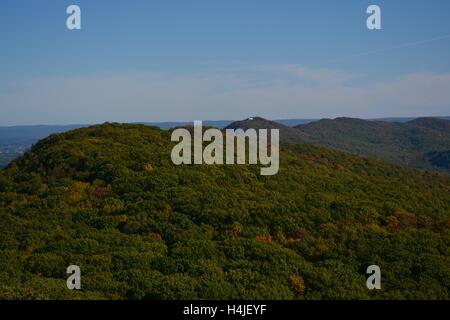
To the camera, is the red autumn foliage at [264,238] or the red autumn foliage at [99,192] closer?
the red autumn foliage at [264,238]
